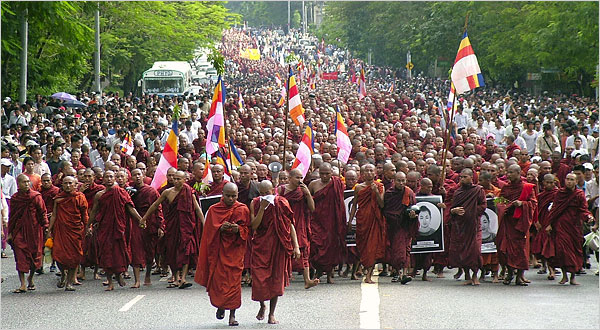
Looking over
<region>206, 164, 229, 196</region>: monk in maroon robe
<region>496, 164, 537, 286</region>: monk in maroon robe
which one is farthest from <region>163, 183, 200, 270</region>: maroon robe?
<region>496, 164, 537, 286</region>: monk in maroon robe

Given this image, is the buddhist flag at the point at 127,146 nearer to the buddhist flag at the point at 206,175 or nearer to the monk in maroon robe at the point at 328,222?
the buddhist flag at the point at 206,175

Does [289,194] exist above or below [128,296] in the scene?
above

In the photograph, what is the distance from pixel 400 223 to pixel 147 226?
328cm

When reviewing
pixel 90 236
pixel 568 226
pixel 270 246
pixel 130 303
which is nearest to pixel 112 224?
pixel 90 236

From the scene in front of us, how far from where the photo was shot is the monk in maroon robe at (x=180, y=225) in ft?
44.7

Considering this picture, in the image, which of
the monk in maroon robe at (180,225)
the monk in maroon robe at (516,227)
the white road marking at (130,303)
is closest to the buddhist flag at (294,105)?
the monk in maroon robe at (180,225)

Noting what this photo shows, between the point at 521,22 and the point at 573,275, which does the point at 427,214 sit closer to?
the point at 573,275

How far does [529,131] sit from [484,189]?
9.54 meters

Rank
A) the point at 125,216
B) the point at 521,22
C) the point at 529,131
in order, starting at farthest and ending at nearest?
1. the point at 521,22
2. the point at 529,131
3. the point at 125,216

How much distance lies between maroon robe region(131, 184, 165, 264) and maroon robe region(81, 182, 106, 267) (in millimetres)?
510

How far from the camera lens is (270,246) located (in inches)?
437

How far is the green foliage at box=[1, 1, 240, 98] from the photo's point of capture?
65.8ft

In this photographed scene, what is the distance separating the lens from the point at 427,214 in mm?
14047

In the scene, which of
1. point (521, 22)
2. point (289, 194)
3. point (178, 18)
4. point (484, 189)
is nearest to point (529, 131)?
point (484, 189)
